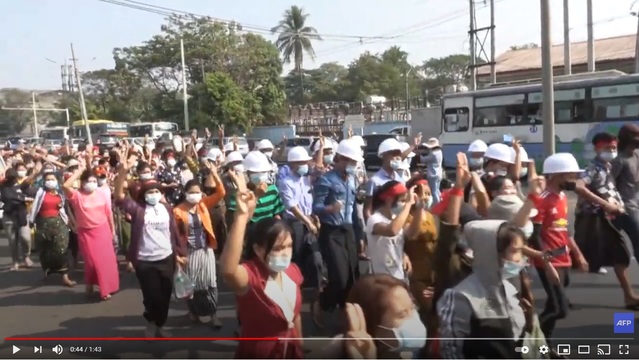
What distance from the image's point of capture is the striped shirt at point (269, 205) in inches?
223

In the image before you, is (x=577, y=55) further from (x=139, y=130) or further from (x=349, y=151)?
Result: (x=349, y=151)

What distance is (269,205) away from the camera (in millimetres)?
5758

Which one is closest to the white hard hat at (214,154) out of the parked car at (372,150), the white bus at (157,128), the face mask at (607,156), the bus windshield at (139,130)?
the face mask at (607,156)

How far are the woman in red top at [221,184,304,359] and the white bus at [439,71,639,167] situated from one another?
13.9 metres

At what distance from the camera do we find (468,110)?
21.3 m

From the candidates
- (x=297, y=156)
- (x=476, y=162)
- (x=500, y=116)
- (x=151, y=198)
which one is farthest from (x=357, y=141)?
(x=500, y=116)

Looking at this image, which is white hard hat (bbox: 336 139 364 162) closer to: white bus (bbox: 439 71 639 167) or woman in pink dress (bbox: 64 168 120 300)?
woman in pink dress (bbox: 64 168 120 300)

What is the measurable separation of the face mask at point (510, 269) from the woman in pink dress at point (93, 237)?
530 cm

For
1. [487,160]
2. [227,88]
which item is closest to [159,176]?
[487,160]

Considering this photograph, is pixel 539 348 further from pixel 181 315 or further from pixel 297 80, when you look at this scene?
pixel 297 80

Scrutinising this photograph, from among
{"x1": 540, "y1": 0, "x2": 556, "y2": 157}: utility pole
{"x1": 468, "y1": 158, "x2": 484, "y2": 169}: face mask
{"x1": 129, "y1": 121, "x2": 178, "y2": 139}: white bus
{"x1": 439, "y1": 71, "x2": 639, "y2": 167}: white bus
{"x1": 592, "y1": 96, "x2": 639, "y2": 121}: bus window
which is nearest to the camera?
{"x1": 468, "y1": 158, "x2": 484, "y2": 169}: face mask

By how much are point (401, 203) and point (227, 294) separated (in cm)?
324

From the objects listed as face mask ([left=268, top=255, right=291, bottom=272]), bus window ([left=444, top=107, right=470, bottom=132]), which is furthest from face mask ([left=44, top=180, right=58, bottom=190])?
bus window ([left=444, top=107, right=470, bottom=132])

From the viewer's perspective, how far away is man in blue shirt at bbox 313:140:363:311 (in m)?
5.43
